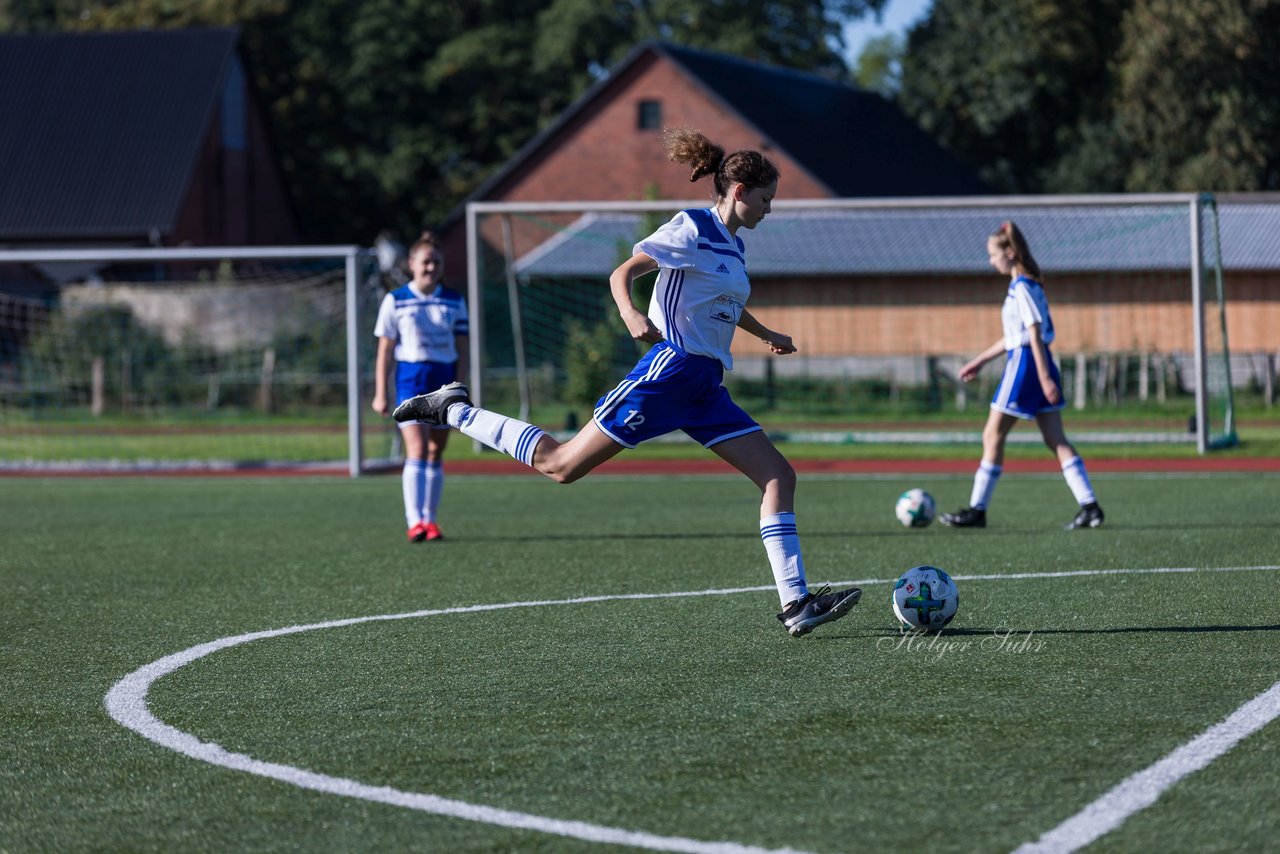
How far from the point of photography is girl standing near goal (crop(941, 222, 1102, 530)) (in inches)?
414

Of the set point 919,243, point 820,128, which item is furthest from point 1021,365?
point 820,128

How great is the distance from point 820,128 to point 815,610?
39.8 meters

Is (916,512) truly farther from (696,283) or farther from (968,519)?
(696,283)

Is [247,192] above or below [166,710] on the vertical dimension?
above

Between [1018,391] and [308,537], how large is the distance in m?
4.86

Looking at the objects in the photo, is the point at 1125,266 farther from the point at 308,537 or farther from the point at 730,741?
the point at 730,741

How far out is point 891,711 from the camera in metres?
5.23

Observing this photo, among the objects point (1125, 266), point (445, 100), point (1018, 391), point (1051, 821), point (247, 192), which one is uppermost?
point (445, 100)

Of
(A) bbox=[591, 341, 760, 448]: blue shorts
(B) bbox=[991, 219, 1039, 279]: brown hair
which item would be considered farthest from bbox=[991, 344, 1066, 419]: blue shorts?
(A) bbox=[591, 341, 760, 448]: blue shorts

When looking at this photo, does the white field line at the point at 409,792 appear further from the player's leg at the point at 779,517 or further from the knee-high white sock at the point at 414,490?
the knee-high white sock at the point at 414,490

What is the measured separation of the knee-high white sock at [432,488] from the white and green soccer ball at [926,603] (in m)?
4.70

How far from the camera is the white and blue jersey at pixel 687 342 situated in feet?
21.4

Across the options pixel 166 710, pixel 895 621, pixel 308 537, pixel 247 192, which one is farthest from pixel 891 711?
pixel 247 192

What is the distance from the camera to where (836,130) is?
45656mm
